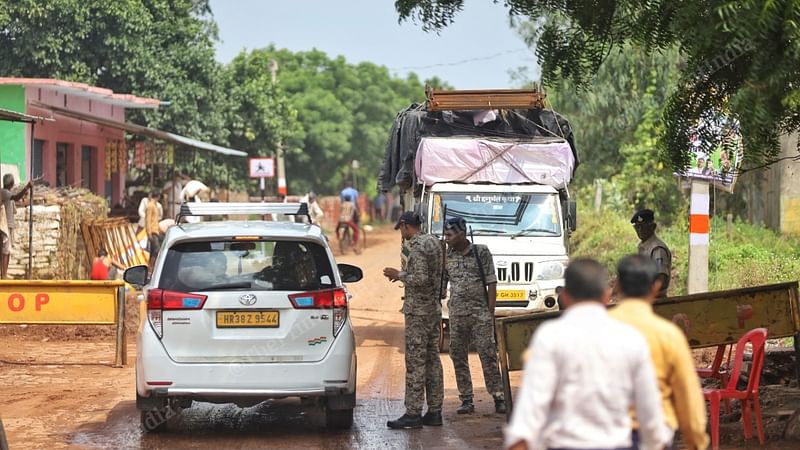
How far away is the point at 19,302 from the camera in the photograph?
13.5m

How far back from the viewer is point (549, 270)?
14.9 meters

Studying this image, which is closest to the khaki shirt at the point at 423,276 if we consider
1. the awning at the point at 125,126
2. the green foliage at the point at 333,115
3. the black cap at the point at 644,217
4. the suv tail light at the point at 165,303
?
the black cap at the point at 644,217

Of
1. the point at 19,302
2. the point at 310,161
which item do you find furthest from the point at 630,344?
the point at 310,161

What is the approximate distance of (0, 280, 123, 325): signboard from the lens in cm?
1350

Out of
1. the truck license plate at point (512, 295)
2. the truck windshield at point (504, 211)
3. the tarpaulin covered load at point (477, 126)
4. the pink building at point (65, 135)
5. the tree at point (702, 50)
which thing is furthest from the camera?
the pink building at point (65, 135)

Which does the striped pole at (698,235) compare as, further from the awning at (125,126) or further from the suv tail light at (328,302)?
the awning at (125,126)

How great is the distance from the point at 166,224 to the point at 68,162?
13.8 feet

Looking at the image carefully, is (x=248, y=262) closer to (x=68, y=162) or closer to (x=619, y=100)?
(x=68, y=162)

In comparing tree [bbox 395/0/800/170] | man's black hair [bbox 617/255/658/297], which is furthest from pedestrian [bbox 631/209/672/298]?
man's black hair [bbox 617/255/658/297]

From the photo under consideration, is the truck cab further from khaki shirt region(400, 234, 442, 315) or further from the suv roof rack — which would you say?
khaki shirt region(400, 234, 442, 315)

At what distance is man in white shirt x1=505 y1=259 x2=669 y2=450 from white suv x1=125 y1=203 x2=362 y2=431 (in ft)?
15.8

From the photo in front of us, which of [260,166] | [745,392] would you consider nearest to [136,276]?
[745,392]

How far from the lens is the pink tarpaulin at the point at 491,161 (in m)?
15.6

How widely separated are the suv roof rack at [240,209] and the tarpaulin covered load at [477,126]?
5.57m
